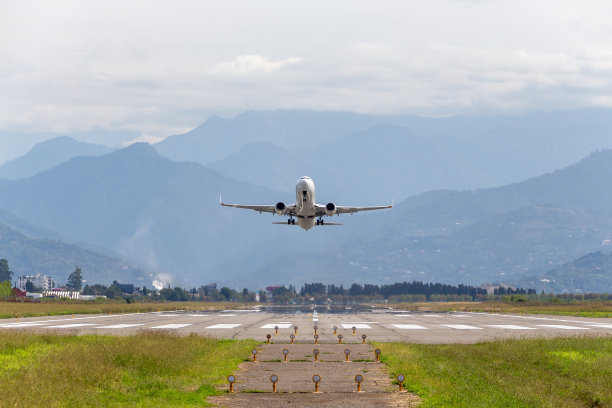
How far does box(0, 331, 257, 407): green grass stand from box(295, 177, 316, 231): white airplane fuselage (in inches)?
1252

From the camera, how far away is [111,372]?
30.9 m

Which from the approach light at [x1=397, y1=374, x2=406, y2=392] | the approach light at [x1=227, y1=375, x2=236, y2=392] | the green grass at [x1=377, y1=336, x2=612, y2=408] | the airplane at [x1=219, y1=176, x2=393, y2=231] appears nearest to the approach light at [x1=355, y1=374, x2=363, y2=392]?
the approach light at [x1=397, y1=374, x2=406, y2=392]

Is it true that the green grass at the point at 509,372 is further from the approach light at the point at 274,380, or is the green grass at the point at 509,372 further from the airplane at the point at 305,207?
the airplane at the point at 305,207

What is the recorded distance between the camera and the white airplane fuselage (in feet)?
249

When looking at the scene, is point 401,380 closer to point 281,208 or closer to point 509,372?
point 509,372

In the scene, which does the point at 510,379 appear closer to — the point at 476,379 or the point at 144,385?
the point at 476,379

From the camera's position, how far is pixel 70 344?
4309 centimetres

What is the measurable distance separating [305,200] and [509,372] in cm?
4292

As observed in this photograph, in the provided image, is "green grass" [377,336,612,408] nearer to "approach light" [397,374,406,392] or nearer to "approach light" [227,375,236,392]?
"approach light" [397,374,406,392]

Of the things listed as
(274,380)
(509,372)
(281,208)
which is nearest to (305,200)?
(281,208)

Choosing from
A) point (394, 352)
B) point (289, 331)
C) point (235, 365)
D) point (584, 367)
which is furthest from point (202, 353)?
point (289, 331)

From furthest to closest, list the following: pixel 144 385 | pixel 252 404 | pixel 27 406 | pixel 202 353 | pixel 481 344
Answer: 1. pixel 481 344
2. pixel 202 353
3. pixel 144 385
4. pixel 252 404
5. pixel 27 406

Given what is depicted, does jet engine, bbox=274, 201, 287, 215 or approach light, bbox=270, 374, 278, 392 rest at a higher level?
jet engine, bbox=274, 201, 287, 215

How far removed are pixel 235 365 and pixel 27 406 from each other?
16300 millimetres
